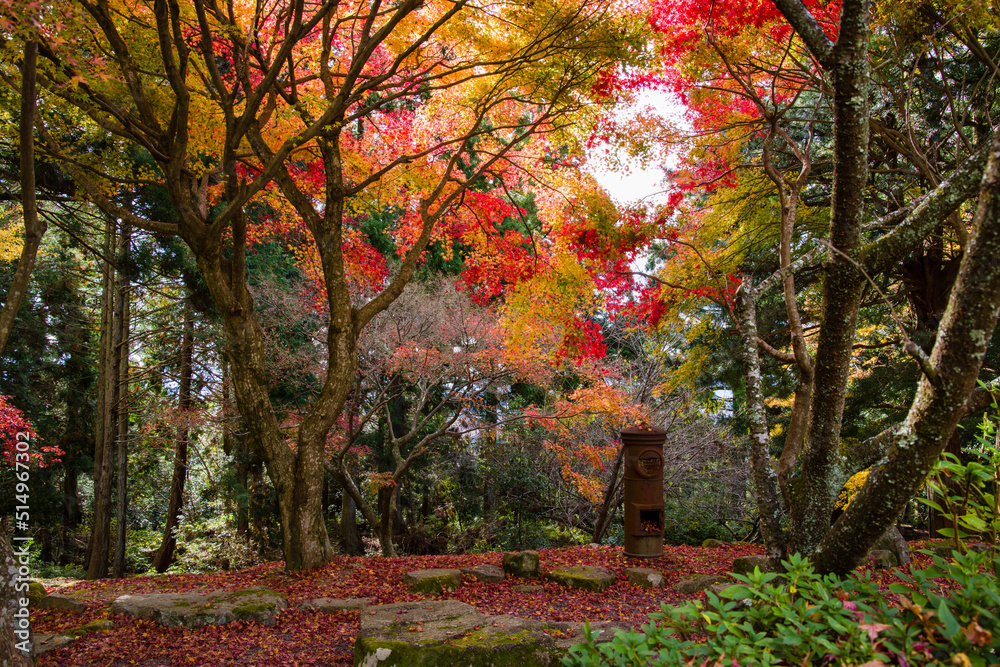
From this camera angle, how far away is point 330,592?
174 inches

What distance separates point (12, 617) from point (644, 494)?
16.3 ft

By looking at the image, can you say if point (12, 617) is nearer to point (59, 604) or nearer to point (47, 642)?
point (47, 642)

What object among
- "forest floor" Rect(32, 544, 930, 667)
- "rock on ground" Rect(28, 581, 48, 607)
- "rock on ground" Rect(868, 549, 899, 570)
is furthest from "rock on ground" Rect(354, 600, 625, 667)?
"rock on ground" Rect(868, 549, 899, 570)

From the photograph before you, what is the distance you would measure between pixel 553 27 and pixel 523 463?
6.80 m

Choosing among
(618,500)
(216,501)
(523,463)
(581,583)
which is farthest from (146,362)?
(581,583)

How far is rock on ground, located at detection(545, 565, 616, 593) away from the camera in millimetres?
4879

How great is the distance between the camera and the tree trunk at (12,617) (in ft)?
8.63

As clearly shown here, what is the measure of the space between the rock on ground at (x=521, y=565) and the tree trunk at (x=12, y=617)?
3409 mm

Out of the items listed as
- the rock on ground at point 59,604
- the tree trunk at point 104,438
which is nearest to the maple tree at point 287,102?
the rock on ground at point 59,604

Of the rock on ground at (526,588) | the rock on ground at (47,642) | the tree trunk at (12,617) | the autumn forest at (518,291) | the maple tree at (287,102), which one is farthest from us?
the rock on ground at (526,588)

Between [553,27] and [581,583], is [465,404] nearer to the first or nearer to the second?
[581,583]

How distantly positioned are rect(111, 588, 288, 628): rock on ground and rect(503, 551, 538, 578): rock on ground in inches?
77.5

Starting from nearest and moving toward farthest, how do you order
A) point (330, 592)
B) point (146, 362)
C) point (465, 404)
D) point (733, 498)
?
1. point (330, 592)
2. point (465, 404)
3. point (733, 498)
4. point (146, 362)

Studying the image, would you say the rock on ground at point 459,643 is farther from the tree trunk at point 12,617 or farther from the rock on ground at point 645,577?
the rock on ground at point 645,577
